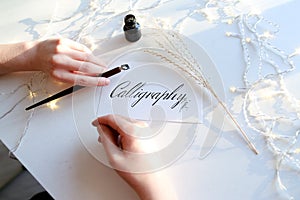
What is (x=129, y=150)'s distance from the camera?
67cm

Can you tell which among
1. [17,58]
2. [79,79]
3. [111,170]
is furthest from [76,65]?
[111,170]

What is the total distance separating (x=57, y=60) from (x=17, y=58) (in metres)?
0.09

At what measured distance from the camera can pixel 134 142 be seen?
0.67m

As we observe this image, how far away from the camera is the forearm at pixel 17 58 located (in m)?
0.80

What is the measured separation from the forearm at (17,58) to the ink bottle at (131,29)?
0.21m

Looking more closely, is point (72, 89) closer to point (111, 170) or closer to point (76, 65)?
point (76, 65)

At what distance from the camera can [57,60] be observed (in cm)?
78

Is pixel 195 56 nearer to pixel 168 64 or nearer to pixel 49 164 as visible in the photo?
pixel 168 64

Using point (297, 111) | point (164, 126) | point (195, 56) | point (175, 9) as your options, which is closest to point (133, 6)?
point (175, 9)

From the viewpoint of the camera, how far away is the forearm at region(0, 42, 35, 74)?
2.63 feet

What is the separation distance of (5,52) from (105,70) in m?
0.23

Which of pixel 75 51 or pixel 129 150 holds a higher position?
pixel 75 51

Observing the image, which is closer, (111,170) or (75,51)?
(111,170)

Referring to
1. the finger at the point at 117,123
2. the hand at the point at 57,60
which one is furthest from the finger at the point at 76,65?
the finger at the point at 117,123
